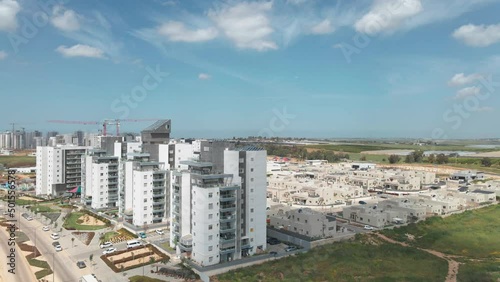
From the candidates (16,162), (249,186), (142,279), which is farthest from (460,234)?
(16,162)

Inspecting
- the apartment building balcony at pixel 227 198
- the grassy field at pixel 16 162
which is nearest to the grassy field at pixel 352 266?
the apartment building balcony at pixel 227 198

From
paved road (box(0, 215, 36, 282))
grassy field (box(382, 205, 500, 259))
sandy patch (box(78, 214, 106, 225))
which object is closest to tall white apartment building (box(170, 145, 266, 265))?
paved road (box(0, 215, 36, 282))

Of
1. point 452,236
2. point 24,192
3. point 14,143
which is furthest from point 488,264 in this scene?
point 14,143

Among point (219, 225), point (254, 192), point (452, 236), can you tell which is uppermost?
point (254, 192)

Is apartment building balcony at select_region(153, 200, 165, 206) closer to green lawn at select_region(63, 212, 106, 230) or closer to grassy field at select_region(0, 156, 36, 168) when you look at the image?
green lawn at select_region(63, 212, 106, 230)

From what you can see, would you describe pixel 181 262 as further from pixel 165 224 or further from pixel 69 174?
pixel 69 174

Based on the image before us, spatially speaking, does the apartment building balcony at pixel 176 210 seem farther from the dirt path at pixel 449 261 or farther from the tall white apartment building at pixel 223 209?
the dirt path at pixel 449 261
